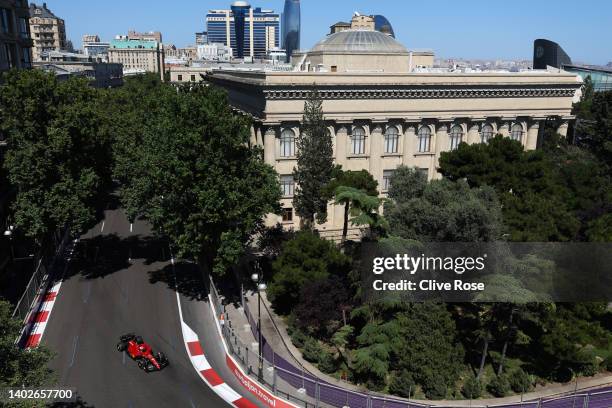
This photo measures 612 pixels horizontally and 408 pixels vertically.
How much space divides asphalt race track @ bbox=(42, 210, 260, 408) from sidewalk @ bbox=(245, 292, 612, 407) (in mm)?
4619

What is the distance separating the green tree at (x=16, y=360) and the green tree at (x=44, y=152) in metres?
18.9

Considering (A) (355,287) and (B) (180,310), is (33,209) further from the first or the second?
(A) (355,287)

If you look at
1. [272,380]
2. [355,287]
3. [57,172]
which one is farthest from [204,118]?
[272,380]

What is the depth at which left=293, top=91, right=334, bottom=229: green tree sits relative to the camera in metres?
46.1

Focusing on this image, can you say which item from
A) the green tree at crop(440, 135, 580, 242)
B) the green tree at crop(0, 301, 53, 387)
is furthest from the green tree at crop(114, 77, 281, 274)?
the green tree at crop(440, 135, 580, 242)

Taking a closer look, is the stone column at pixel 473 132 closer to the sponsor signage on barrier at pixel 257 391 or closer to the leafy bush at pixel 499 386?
the leafy bush at pixel 499 386

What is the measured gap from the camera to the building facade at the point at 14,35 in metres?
51.5

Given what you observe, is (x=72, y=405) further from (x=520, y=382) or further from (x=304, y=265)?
(x=520, y=382)

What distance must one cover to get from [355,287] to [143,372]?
46.6 ft

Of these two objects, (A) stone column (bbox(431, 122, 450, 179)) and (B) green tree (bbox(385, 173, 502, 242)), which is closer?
(B) green tree (bbox(385, 173, 502, 242))

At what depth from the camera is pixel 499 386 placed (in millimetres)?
30078

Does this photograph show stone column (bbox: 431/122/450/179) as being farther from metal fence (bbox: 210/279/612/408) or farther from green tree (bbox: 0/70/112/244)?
green tree (bbox: 0/70/112/244)

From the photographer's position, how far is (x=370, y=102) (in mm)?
54938

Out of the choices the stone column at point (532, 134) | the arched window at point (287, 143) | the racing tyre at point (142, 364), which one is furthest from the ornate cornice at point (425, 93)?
the racing tyre at point (142, 364)
